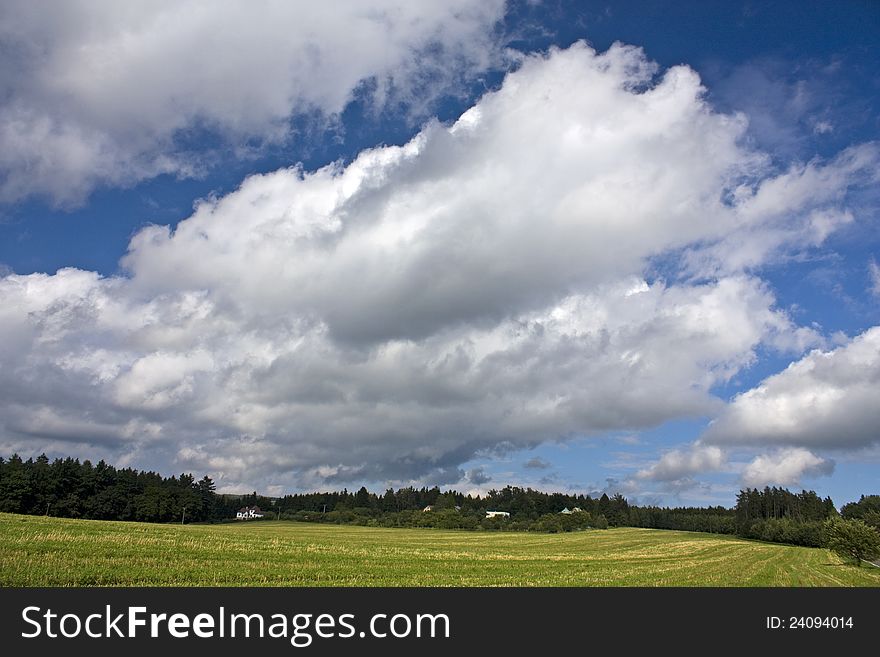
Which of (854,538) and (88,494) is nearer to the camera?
(854,538)

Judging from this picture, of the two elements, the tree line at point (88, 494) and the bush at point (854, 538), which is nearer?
the bush at point (854, 538)

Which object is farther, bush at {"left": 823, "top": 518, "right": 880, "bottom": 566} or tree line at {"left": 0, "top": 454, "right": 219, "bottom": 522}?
tree line at {"left": 0, "top": 454, "right": 219, "bottom": 522}

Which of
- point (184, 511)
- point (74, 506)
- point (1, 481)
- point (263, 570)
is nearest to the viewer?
point (263, 570)
